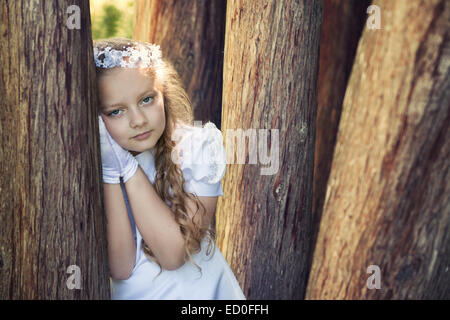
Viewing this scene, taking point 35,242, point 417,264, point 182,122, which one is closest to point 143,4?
point 182,122

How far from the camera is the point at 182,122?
5.49 feet

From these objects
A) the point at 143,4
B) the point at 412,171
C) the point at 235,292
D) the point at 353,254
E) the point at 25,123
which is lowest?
the point at 235,292

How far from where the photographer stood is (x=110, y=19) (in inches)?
193

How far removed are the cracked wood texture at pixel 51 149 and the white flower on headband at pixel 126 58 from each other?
99mm

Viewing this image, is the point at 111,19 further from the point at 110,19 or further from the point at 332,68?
the point at 332,68

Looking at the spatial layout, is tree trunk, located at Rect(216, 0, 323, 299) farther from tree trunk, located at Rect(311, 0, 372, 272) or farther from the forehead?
the forehead

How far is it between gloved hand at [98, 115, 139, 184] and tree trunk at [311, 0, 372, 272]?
3.52 feet

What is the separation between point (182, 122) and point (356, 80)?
0.63m

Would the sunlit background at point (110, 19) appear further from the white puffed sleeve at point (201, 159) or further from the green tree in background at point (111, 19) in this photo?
the white puffed sleeve at point (201, 159)

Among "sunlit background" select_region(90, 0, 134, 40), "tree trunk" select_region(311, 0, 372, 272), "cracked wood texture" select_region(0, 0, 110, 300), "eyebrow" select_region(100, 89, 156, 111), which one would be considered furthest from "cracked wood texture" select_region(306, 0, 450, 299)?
"sunlit background" select_region(90, 0, 134, 40)

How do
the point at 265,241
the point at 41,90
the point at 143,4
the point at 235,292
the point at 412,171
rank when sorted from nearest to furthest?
the point at 41,90 < the point at 412,171 < the point at 235,292 < the point at 265,241 < the point at 143,4

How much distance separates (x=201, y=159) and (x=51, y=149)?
465 mm

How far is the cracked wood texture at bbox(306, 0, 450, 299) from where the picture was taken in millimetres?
1558

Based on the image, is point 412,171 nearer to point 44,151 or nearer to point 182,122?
point 182,122
